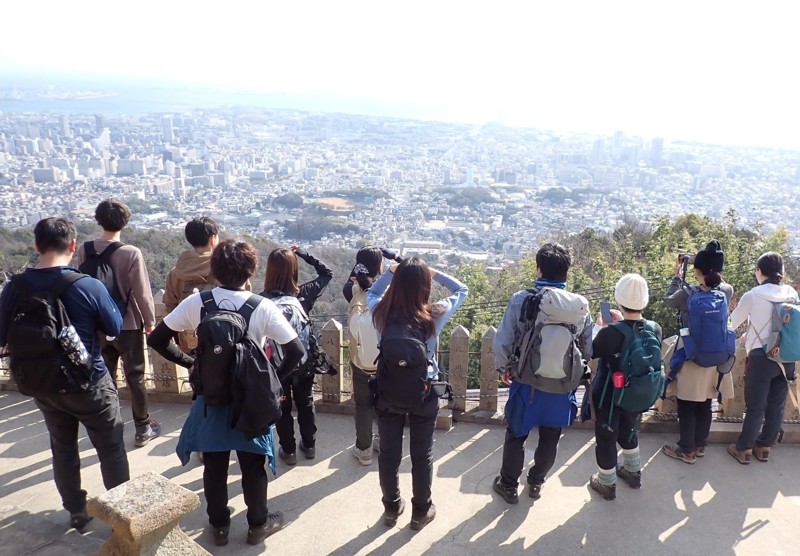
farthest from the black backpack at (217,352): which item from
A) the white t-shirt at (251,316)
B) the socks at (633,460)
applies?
the socks at (633,460)

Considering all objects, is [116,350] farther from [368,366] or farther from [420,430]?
[420,430]

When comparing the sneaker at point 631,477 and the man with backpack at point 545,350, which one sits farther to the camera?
the sneaker at point 631,477

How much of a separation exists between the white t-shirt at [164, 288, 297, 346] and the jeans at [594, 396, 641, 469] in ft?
6.30

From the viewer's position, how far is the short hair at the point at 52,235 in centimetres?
279

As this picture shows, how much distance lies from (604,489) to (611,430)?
0.43m

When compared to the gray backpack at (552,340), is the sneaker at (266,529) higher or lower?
lower

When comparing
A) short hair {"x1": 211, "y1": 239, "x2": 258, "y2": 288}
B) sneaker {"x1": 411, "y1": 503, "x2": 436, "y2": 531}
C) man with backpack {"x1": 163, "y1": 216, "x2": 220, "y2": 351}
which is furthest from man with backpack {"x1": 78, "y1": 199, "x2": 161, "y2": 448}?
sneaker {"x1": 411, "y1": 503, "x2": 436, "y2": 531}

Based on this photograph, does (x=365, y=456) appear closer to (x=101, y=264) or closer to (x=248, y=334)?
(x=248, y=334)

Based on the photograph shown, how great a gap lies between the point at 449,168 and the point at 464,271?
184 ft

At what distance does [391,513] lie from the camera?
10.5 feet

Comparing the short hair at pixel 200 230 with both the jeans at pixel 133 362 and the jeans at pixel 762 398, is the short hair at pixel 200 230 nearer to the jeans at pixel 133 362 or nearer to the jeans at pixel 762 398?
the jeans at pixel 133 362

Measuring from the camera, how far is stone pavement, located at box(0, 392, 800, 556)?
10.3 ft

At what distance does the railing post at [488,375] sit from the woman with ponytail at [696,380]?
122 cm

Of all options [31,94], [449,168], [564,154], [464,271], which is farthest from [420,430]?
[31,94]
